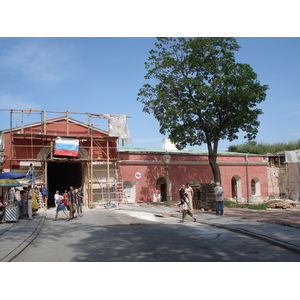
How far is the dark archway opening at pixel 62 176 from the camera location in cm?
2944

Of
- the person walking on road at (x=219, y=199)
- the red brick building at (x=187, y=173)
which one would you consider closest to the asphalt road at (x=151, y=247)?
the person walking on road at (x=219, y=199)

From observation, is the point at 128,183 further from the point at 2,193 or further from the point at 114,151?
the point at 2,193

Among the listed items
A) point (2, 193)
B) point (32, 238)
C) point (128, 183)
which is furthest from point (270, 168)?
point (32, 238)

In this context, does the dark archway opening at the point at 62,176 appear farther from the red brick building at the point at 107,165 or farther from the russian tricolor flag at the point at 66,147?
the russian tricolor flag at the point at 66,147

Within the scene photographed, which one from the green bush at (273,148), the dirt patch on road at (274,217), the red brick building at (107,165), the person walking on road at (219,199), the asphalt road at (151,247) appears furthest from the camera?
the green bush at (273,148)

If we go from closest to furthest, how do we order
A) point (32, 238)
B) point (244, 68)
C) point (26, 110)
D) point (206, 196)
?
point (32, 238) → point (206, 196) → point (244, 68) → point (26, 110)

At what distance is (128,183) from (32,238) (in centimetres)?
1646

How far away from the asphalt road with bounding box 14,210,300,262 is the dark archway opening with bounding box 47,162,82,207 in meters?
17.5

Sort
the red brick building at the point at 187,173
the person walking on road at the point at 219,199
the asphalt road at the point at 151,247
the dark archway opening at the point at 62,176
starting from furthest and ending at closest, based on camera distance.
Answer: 1. the dark archway opening at the point at 62,176
2. the red brick building at the point at 187,173
3. the person walking on road at the point at 219,199
4. the asphalt road at the point at 151,247

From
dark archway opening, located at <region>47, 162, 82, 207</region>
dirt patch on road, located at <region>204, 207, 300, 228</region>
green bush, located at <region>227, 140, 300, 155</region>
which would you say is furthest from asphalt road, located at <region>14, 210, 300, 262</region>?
green bush, located at <region>227, 140, 300, 155</region>

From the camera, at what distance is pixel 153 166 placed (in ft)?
90.0

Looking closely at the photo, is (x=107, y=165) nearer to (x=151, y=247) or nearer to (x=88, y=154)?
(x=88, y=154)

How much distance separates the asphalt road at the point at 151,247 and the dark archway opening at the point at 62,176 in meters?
17.5

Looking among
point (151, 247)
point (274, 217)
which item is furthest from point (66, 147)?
point (151, 247)
